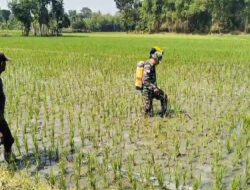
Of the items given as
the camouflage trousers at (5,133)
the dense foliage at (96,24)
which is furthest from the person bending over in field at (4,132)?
the dense foliage at (96,24)

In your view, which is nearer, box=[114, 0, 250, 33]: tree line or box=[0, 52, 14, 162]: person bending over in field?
box=[0, 52, 14, 162]: person bending over in field

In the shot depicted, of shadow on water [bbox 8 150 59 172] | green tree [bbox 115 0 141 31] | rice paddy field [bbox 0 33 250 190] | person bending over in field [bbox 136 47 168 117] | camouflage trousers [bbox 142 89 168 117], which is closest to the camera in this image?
rice paddy field [bbox 0 33 250 190]

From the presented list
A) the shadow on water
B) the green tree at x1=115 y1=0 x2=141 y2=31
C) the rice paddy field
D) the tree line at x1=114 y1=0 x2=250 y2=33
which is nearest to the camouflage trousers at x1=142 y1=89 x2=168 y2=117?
the rice paddy field

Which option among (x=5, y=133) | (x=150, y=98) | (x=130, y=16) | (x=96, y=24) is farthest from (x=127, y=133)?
(x=96, y=24)

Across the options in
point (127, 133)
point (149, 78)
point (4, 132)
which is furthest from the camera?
point (149, 78)

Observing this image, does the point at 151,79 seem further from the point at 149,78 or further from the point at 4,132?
the point at 4,132

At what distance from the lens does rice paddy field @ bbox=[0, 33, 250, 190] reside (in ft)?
14.3

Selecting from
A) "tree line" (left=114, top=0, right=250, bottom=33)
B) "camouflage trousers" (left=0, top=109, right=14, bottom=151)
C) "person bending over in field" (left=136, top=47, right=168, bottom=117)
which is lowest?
"camouflage trousers" (left=0, top=109, right=14, bottom=151)

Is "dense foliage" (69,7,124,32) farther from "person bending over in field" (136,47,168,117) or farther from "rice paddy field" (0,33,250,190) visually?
"person bending over in field" (136,47,168,117)

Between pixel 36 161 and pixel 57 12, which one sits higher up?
pixel 57 12

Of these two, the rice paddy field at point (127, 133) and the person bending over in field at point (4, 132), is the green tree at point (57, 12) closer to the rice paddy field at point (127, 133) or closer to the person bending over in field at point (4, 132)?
the rice paddy field at point (127, 133)

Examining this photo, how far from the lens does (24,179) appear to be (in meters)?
4.14

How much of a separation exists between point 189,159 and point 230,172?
→ 60cm

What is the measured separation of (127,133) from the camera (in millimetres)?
6297
